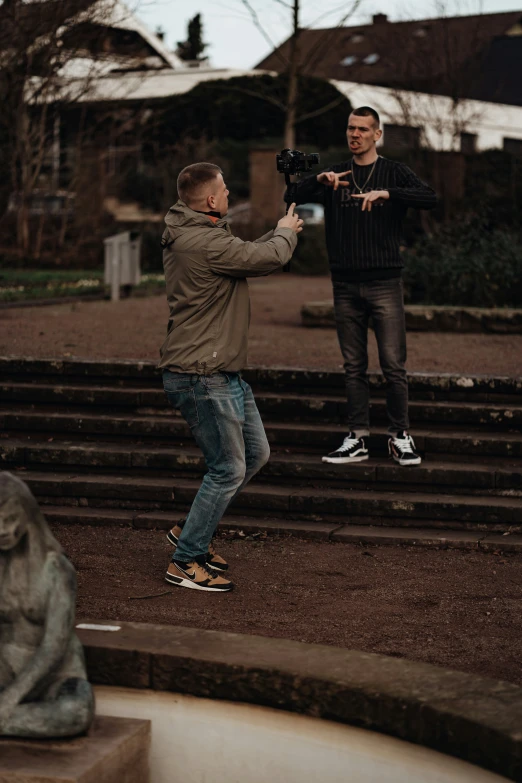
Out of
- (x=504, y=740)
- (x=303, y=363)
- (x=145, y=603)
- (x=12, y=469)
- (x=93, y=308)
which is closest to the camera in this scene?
(x=504, y=740)

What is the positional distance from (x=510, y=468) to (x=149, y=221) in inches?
738

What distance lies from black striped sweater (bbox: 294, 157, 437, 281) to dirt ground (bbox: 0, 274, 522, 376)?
1810 millimetres

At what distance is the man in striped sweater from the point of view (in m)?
6.91

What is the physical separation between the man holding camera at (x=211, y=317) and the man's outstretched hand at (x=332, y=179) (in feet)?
4.47

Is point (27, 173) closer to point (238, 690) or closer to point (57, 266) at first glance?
point (57, 266)

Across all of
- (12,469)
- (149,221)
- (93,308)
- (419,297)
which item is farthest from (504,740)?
(149,221)

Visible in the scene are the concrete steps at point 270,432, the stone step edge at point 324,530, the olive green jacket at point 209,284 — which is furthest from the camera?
the concrete steps at point 270,432

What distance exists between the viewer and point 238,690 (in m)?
3.75

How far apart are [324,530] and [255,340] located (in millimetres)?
4691

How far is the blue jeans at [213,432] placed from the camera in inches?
208

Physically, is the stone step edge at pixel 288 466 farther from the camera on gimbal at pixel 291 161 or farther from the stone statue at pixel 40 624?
the stone statue at pixel 40 624

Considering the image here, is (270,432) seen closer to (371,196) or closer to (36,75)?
(371,196)

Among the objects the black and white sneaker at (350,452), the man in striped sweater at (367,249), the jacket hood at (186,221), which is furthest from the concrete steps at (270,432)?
the jacket hood at (186,221)

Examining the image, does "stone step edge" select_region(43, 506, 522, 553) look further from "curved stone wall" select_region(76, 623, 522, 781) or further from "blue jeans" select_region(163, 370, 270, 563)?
"curved stone wall" select_region(76, 623, 522, 781)
